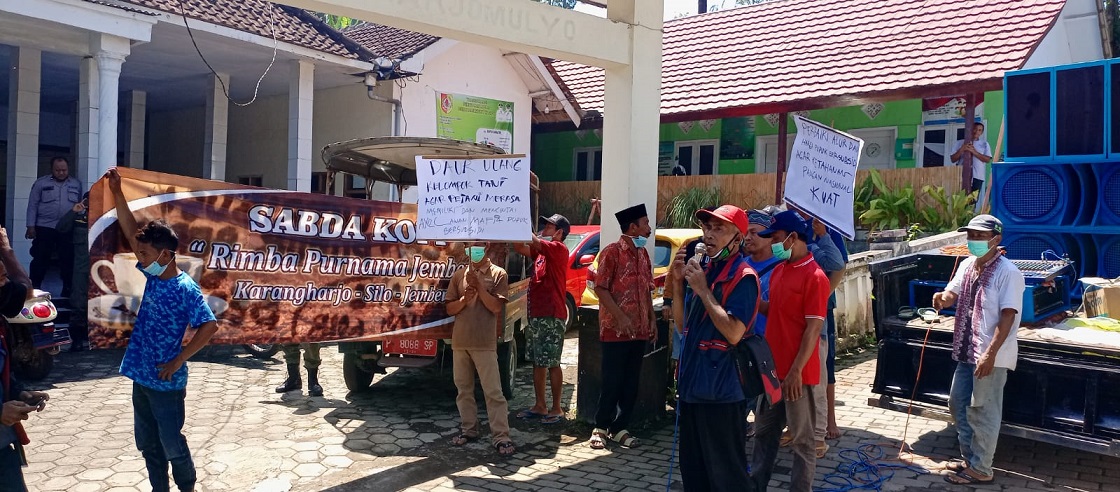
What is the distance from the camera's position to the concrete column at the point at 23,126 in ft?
37.4

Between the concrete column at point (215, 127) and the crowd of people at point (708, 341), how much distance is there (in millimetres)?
10281

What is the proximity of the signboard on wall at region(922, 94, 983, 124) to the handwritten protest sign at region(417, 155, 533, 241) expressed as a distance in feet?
42.2

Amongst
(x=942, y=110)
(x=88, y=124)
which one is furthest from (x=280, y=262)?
(x=942, y=110)

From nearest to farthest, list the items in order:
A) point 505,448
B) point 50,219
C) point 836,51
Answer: point 505,448
point 50,219
point 836,51

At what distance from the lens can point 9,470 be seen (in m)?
3.53

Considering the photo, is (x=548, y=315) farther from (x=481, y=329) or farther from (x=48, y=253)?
(x=48, y=253)

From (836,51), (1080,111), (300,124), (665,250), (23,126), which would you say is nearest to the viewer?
(1080,111)

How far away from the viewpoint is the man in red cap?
4129 millimetres

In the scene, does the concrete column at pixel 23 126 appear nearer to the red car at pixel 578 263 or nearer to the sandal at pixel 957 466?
the red car at pixel 578 263

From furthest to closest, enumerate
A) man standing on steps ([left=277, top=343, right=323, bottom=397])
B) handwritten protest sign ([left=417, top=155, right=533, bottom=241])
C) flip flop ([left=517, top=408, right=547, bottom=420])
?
1. man standing on steps ([left=277, top=343, right=323, bottom=397])
2. flip flop ([left=517, top=408, right=547, bottom=420])
3. handwritten protest sign ([left=417, top=155, right=533, bottom=241])

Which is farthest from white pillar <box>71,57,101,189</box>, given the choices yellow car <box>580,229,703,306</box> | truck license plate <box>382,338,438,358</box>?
yellow car <box>580,229,703,306</box>

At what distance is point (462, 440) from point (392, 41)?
38.2ft

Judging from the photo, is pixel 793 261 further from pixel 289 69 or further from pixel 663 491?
pixel 289 69

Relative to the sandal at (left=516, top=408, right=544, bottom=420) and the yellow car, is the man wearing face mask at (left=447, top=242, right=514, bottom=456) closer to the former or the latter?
the sandal at (left=516, top=408, right=544, bottom=420)
